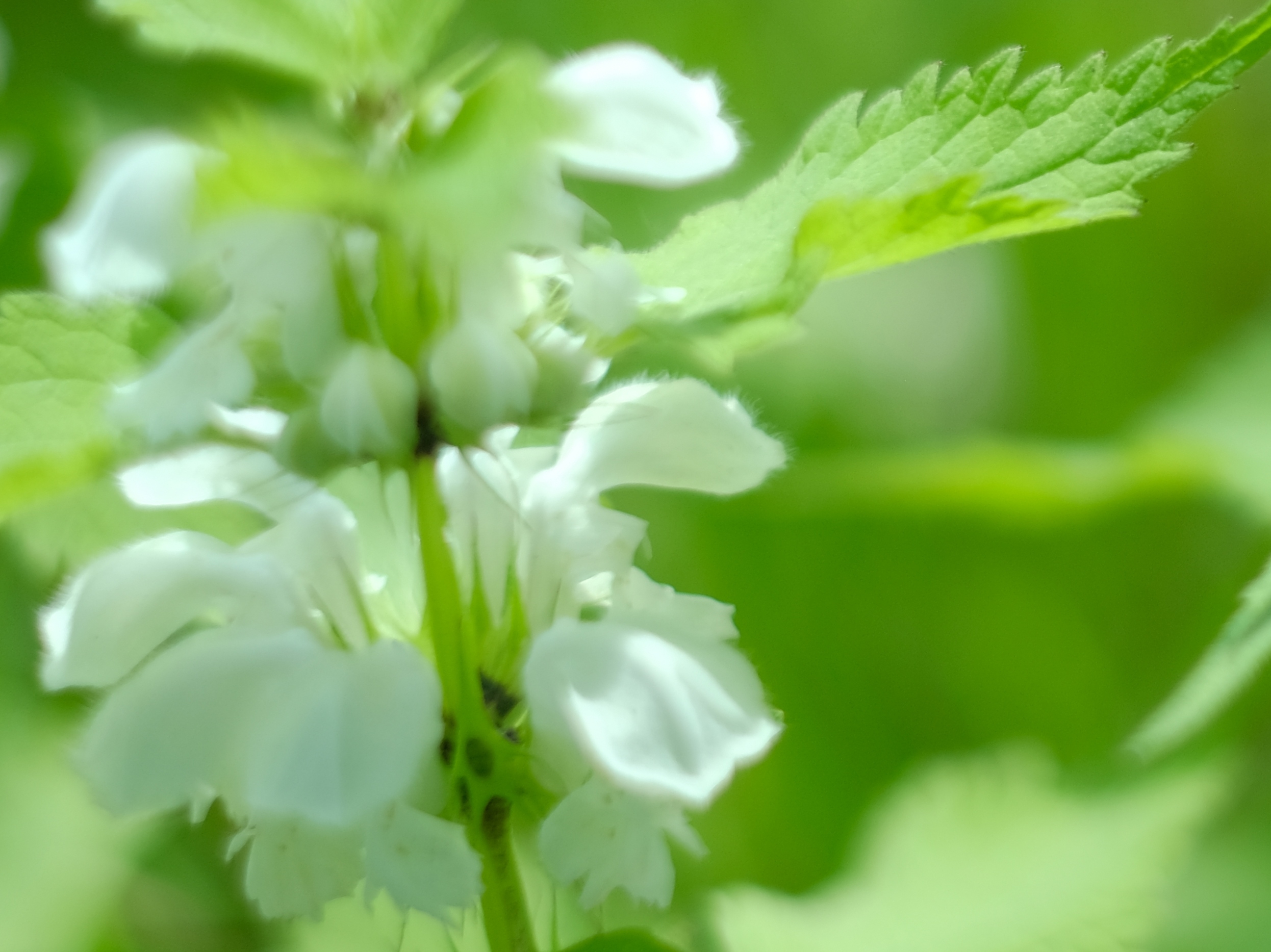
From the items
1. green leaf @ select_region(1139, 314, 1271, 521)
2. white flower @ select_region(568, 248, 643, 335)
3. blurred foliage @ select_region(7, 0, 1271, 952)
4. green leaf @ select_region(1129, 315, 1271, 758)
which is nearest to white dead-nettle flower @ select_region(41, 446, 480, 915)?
white flower @ select_region(568, 248, 643, 335)

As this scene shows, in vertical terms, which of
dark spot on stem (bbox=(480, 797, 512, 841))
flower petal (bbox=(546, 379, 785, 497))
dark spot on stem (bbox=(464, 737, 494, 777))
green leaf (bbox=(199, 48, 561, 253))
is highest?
green leaf (bbox=(199, 48, 561, 253))

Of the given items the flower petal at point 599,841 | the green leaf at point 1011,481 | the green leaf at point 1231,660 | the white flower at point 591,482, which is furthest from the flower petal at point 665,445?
the green leaf at point 1011,481

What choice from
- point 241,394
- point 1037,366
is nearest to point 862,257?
point 241,394

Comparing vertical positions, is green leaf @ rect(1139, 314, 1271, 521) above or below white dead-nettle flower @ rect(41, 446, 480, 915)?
above

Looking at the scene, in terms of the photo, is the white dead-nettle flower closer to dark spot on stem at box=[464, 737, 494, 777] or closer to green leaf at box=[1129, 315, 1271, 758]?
dark spot on stem at box=[464, 737, 494, 777]

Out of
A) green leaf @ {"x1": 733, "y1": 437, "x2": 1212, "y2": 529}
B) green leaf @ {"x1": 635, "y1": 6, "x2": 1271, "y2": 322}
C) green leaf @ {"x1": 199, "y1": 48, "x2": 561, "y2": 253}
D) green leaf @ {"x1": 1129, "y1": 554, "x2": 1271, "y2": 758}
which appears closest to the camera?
green leaf @ {"x1": 199, "y1": 48, "x2": 561, "y2": 253}

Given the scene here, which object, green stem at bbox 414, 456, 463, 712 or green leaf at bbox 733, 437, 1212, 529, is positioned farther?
green leaf at bbox 733, 437, 1212, 529

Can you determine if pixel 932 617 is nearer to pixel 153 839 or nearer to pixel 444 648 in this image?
pixel 153 839
